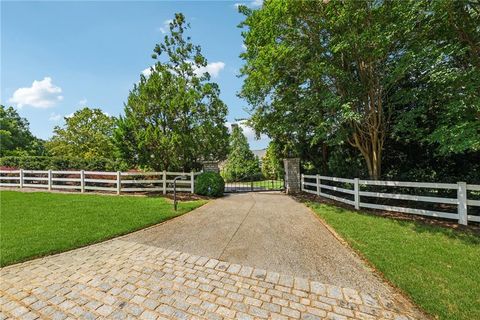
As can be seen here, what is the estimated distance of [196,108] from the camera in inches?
484

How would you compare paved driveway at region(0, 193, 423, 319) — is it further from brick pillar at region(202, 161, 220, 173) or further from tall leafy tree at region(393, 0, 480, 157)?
brick pillar at region(202, 161, 220, 173)

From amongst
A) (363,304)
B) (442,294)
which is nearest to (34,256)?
(363,304)

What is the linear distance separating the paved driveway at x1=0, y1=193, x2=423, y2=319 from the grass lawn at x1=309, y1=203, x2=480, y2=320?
297mm

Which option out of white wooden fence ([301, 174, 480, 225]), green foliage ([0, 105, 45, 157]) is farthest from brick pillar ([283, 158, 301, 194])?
green foliage ([0, 105, 45, 157])

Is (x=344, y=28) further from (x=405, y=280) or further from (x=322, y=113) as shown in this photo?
(x=405, y=280)

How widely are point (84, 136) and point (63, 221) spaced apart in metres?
22.0

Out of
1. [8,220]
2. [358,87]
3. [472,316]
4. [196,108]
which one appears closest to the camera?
[472,316]

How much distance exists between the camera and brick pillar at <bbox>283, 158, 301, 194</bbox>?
13.1m

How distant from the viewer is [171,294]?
3205 millimetres

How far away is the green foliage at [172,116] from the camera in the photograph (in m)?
11.4

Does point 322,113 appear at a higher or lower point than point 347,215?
higher

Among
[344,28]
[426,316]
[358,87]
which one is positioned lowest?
[426,316]

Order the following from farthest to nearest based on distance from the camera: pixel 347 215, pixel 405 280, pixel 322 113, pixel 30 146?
pixel 30 146 → pixel 322 113 → pixel 347 215 → pixel 405 280

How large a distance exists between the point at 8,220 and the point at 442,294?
9.44 meters
